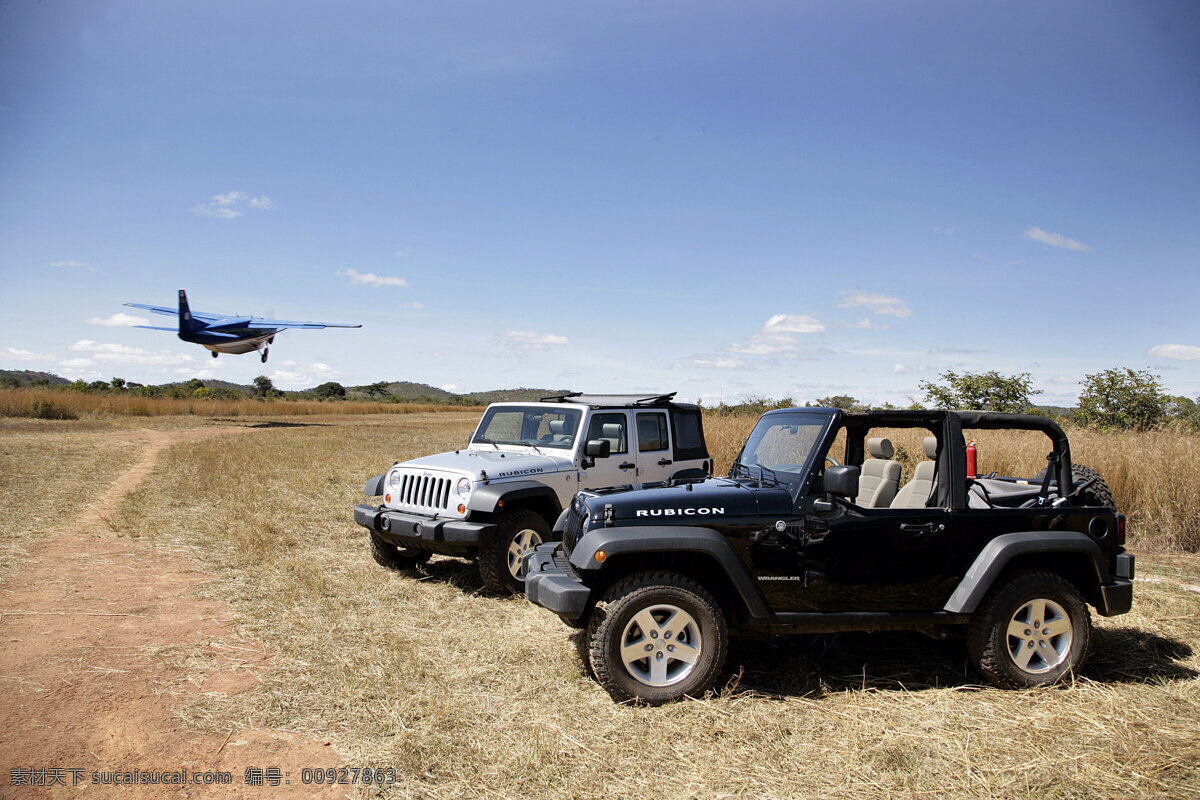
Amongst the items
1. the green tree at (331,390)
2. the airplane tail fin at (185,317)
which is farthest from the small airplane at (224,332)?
the green tree at (331,390)

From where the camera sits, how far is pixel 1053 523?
4711 mm

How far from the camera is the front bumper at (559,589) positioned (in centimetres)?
428

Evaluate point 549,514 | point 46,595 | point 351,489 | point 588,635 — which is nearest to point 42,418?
point 351,489

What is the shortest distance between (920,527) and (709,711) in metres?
1.74

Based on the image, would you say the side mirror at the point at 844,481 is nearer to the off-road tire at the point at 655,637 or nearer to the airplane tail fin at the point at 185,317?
the off-road tire at the point at 655,637

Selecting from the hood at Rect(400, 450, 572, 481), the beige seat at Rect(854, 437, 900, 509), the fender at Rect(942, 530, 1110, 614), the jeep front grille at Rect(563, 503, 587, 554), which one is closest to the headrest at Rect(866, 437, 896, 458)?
the beige seat at Rect(854, 437, 900, 509)

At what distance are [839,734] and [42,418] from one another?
40238 millimetres

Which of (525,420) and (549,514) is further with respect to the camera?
(525,420)

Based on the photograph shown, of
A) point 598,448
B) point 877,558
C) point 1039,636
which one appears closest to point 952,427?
point 877,558

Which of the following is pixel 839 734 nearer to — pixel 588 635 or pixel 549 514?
pixel 588 635

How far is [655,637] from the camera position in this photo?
4.33m

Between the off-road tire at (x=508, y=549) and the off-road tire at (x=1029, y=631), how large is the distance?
3868mm

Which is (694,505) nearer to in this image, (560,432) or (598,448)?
(598,448)

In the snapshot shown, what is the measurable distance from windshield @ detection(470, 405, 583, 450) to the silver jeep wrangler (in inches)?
0.5
